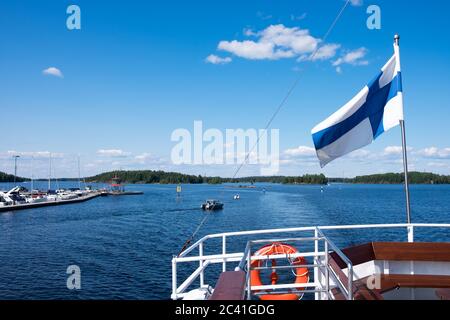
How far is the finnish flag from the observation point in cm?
871

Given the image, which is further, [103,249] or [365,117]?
[103,249]

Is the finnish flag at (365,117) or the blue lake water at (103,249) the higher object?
the finnish flag at (365,117)

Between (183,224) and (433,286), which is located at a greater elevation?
(433,286)

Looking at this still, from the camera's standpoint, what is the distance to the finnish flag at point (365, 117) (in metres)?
8.71

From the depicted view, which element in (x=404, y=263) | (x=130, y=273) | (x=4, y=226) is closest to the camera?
(x=404, y=263)

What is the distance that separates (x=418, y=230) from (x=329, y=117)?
129ft

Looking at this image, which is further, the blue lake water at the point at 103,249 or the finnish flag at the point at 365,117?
the blue lake water at the point at 103,249

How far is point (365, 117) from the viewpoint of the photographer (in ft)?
29.5

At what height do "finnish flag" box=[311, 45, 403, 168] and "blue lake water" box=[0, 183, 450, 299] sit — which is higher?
"finnish flag" box=[311, 45, 403, 168]

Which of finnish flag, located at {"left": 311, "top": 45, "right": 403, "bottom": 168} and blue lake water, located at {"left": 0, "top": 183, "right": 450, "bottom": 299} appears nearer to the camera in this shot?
finnish flag, located at {"left": 311, "top": 45, "right": 403, "bottom": 168}

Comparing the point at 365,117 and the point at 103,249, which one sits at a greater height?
the point at 365,117
